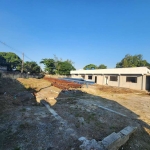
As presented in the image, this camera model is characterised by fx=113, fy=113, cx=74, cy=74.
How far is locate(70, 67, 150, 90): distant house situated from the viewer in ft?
52.7

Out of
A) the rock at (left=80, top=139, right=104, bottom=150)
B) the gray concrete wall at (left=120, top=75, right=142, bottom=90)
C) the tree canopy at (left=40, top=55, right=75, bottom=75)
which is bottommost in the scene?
the rock at (left=80, top=139, right=104, bottom=150)

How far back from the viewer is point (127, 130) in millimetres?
3584

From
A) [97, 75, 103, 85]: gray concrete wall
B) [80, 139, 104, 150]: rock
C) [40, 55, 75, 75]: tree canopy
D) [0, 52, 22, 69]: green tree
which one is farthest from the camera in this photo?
[0, 52, 22, 69]: green tree

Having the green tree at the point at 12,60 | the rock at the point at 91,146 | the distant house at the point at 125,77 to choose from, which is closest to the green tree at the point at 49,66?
the green tree at the point at 12,60

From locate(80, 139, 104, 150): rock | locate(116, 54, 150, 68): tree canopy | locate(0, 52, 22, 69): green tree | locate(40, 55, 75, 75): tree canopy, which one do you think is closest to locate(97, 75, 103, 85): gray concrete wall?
locate(40, 55, 75, 75): tree canopy

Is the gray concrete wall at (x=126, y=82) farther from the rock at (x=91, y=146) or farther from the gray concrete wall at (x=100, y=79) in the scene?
the rock at (x=91, y=146)

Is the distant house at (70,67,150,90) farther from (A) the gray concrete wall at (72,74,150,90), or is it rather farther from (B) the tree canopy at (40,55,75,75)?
(B) the tree canopy at (40,55,75,75)

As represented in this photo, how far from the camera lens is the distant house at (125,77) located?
16062 mm

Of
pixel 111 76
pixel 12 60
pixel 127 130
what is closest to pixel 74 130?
pixel 127 130

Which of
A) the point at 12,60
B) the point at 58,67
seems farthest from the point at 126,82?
the point at 12,60

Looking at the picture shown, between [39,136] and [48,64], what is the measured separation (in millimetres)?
40304

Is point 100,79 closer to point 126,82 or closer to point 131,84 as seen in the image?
point 126,82

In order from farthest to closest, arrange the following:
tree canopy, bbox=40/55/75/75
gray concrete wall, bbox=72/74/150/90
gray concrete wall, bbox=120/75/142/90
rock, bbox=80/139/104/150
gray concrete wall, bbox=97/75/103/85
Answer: tree canopy, bbox=40/55/75/75, gray concrete wall, bbox=97/75/103/85, gray concrete wall, bbox=120/75/142/90, gray concrete wall, bbox=72/74/150/90, rock, bbox=80/139/104/150

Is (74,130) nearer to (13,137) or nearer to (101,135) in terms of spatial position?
(101,135)
